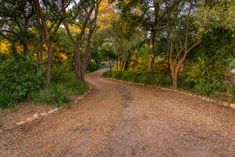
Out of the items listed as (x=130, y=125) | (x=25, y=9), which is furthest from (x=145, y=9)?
(x=130, y=125)

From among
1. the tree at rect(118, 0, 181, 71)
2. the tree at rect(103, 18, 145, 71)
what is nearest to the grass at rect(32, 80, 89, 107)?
the tree at rect(118, 0, 181, 71)

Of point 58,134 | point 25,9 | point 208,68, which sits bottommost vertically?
point 58,134

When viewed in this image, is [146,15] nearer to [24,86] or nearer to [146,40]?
[146,40]

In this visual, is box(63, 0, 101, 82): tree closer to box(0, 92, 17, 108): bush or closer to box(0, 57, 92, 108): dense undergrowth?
box(0, 57, 92, 108): dense undergrowth

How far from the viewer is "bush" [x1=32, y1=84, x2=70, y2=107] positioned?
24.4ft

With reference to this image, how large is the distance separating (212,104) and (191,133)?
11.2 feet

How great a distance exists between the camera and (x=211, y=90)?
28.8 feet

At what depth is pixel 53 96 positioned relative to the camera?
25.2 ft

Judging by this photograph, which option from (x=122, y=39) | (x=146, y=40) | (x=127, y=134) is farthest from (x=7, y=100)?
(x=122, y=39)

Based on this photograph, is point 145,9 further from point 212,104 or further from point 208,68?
point 212,104

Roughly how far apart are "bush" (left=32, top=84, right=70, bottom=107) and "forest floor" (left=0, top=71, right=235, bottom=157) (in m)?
0.81

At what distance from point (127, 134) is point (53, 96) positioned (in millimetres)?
3886

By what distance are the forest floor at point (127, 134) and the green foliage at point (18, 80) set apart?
1.60m

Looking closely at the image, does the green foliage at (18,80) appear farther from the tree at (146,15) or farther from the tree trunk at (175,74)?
the tree at (146,15)
